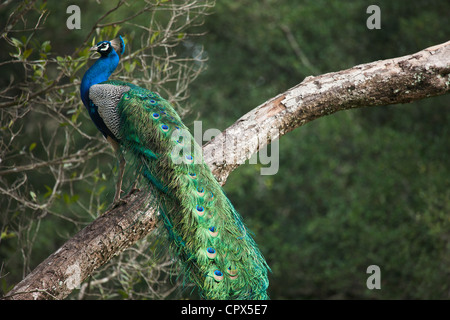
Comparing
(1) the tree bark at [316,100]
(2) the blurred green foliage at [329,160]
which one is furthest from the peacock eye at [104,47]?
(2) the blurred green foliage at [329,160]

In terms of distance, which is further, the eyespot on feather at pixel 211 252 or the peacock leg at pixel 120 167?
the peacock leg at pixel 120 167

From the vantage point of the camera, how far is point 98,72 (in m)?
4.20

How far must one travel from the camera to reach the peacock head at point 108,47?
13.6 ft

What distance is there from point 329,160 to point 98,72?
5.89 m

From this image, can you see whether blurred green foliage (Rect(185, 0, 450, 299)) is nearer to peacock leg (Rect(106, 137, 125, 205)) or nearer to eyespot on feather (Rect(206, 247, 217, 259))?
peacock leg (Rect(106, 137, 125, 205))

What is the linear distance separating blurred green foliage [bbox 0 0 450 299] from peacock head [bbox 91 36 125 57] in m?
3.55

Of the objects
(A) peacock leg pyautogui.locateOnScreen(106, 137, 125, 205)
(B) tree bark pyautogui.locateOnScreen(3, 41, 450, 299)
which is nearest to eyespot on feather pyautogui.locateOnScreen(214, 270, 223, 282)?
(B) tree bark pyautogui.locateOnScreen(3, 41, 450, 299)

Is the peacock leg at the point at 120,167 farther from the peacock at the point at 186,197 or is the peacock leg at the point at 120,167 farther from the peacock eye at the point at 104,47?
the peacock eye at the point at 104,47

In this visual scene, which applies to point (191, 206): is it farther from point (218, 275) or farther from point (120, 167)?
point (120, 167)

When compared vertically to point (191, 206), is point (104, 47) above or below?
above

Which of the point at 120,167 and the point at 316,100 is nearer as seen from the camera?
the point at 316,100

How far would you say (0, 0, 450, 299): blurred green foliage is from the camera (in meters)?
8.13

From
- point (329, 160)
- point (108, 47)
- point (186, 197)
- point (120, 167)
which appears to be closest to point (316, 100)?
point (186, 197)
